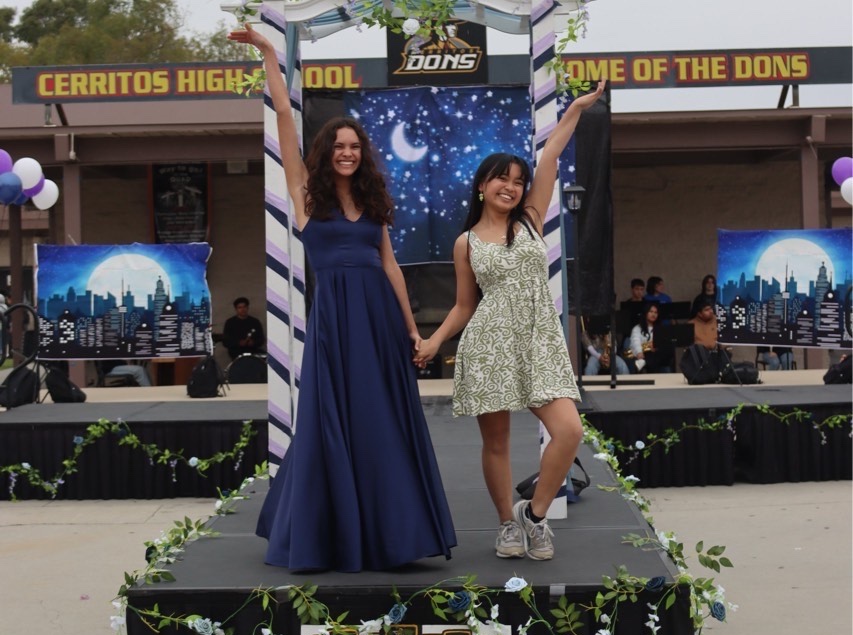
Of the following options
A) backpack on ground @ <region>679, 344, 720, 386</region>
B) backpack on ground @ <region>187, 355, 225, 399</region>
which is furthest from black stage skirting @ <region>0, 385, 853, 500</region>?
backpack on ground @ <region>679, 344, 720, 386</region>

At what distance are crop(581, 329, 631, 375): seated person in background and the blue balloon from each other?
6.04 meters

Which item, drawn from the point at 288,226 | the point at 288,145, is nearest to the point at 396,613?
the point at 288,145

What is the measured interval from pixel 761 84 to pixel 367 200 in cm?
1163

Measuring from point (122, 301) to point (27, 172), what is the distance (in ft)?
4.89

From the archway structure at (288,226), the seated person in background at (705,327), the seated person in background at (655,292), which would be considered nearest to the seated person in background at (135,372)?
the seated person in background at (655,292)

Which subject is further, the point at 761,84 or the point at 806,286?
the point at 761,84

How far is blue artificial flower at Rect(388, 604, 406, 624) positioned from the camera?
10.5ft

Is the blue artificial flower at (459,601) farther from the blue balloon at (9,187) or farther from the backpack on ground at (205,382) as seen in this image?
the blue balloon at (9,187)

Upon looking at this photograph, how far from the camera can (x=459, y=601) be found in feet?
10.5

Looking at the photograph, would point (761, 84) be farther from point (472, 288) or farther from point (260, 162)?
point (472, 288)

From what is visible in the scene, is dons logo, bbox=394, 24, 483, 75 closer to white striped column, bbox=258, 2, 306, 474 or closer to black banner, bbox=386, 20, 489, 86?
black banner, bbox=386, 20, 489, 86

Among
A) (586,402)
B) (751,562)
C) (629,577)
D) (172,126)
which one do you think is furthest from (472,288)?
(172,126)

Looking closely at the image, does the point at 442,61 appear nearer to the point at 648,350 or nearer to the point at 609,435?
the point at 648,350

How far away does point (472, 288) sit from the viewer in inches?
149
